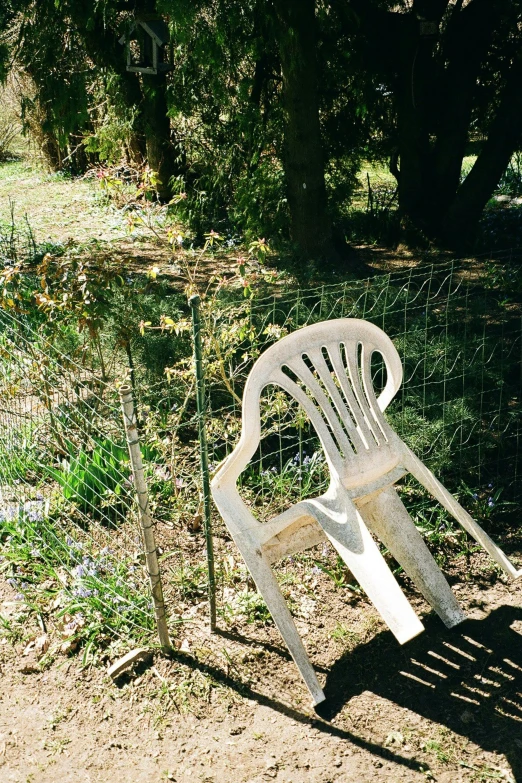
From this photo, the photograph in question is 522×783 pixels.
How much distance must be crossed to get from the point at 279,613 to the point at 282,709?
14.8 inches

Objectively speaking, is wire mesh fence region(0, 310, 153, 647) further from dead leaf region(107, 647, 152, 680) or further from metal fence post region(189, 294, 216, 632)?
metal fence post region(189, 294, 216, 632)

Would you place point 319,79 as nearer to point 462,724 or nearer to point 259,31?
point 259,31

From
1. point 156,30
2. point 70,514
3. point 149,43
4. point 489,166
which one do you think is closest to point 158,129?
point 149,43

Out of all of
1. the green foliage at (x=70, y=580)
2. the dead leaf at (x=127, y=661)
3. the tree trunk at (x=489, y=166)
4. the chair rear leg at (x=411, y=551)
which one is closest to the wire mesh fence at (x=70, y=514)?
the green foliage at (x=70, y=580)

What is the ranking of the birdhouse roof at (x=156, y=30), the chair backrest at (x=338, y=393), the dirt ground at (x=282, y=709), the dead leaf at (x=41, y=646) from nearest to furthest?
the dirt ground at (x=282, y=709), the chair backrest at (x=338, y=393), the dead leaf at (x=41, y=646), the birdhouse roof at (x=156, y=30)

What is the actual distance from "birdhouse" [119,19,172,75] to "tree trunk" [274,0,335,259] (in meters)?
1.24

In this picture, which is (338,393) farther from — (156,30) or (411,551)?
(156,30)

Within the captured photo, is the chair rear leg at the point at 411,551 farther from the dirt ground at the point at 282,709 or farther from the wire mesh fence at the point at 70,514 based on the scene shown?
the wire mesh fence at the point at 70,514

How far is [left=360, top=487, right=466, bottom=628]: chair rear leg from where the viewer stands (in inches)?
136

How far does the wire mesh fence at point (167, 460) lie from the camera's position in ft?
12.3

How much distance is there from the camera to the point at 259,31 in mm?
8469

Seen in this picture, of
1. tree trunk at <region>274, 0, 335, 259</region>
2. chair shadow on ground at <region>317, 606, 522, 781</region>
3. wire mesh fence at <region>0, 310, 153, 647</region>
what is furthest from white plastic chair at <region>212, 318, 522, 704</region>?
tree trunk at <region>274, 0, 335, 259</region>

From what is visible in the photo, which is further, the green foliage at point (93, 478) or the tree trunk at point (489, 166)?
the tree trunk at point (489, 166)

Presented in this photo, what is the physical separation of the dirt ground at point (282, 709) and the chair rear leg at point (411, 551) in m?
0.10
